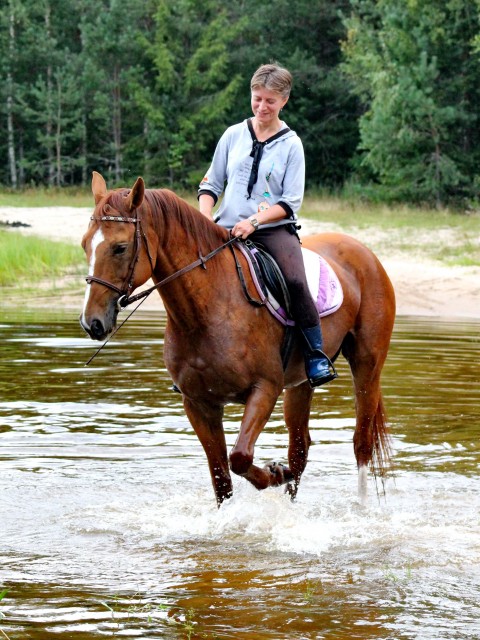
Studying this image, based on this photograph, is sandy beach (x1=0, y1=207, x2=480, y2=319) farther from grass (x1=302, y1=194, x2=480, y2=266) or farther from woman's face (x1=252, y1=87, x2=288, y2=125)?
woman's face (x1=252, y1=87, x2=288, y2=125)

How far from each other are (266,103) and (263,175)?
0.42 meters

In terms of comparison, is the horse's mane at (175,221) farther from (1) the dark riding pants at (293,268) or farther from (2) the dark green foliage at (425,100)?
(2) the dark green foliage at (425,100)

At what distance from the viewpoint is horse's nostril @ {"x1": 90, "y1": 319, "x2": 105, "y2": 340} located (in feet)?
18.0

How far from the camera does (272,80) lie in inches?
259

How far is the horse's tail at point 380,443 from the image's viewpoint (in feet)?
25.3

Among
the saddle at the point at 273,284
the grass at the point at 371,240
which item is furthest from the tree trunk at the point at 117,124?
the saddle at the point at 273,284

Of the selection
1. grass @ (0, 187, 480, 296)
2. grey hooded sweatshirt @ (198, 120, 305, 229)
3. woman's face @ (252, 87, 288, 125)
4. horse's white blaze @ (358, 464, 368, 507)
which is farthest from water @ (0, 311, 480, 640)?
grass @ (0, 187, 480, 296)

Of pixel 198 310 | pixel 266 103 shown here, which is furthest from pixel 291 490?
pixel 266 103

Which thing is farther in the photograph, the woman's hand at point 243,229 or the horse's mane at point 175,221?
the woman's hand at point 243,229

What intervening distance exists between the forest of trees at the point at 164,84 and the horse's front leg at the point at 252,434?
3621cm

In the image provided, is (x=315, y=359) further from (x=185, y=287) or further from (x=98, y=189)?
(x=98, y=189)

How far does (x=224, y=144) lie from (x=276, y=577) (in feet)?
8.92

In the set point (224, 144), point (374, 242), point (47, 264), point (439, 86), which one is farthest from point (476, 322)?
point (439, 86)

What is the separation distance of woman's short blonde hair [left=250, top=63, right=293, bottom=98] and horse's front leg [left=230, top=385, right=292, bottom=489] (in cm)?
176
